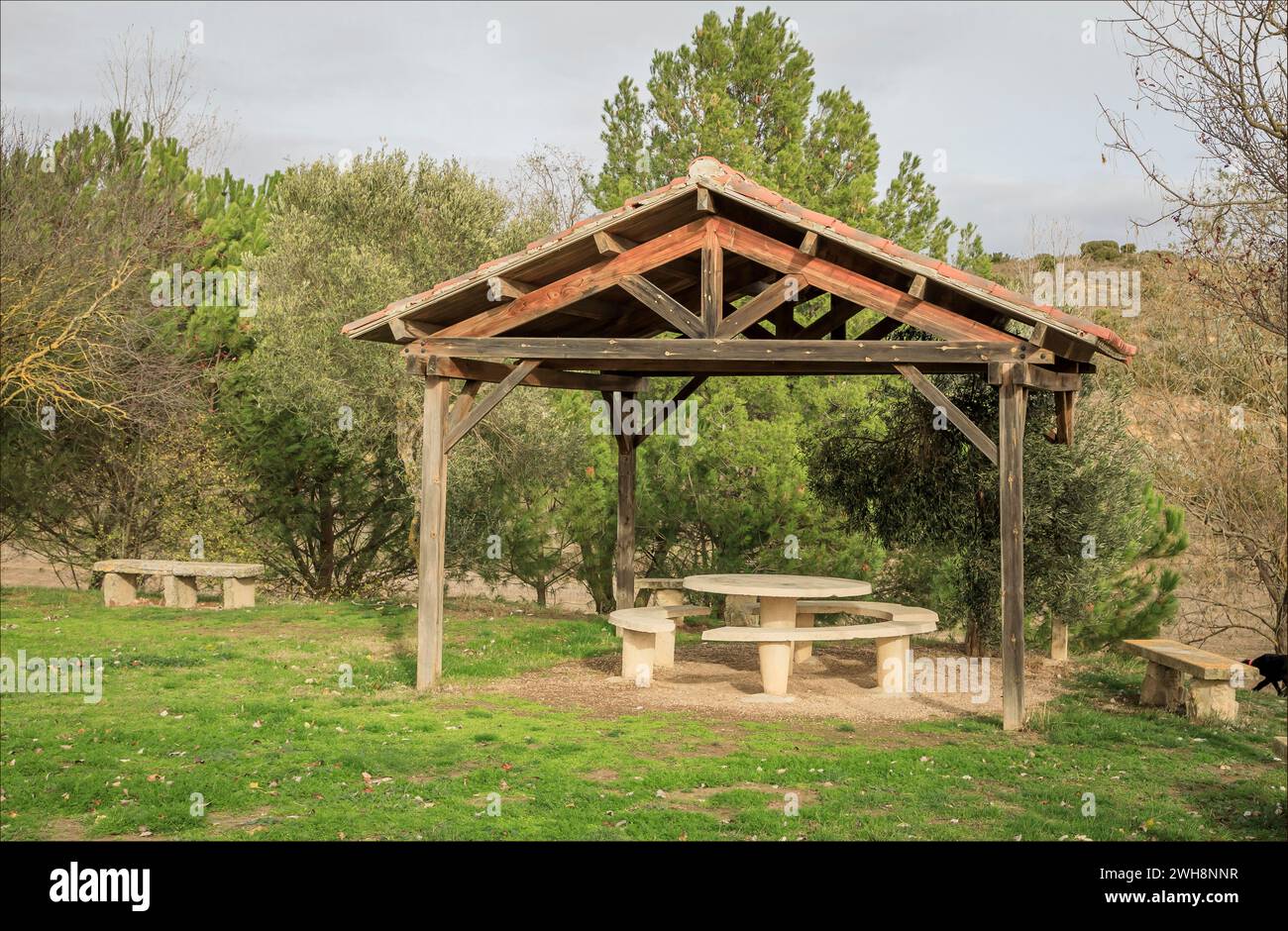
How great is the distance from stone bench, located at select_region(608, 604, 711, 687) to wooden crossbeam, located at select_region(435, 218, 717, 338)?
9.67ft

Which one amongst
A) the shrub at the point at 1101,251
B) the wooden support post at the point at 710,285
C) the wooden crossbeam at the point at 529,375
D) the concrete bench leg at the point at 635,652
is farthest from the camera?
the shrub at the point at 1101,251

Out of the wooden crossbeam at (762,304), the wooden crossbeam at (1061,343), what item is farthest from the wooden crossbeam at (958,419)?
the wooden crossbeam at (762,304)

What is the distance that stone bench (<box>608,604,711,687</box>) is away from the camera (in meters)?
10.9

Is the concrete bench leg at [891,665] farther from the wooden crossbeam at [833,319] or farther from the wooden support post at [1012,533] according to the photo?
the wooden crossbeam at [833,319]

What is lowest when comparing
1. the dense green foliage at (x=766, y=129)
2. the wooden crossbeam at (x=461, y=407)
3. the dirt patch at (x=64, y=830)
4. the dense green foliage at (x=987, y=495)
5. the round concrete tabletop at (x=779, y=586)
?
the dirt patch at (x=64, y=830)

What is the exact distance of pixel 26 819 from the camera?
6.56 meters

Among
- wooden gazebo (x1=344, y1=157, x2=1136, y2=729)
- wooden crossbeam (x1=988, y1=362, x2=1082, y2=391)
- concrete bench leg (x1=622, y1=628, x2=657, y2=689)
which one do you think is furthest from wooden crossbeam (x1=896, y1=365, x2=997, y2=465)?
concrete bench leg (x1=622, y1=628, x2=657, y2=689)

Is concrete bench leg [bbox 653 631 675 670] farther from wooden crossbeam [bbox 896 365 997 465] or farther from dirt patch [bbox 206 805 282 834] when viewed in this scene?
dirt patch [bbox 206 805 282 834]

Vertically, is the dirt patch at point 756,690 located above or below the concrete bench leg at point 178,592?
below

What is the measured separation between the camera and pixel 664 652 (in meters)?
11.8

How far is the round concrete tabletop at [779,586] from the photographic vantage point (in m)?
10.6

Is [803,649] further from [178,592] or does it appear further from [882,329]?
[178,592]

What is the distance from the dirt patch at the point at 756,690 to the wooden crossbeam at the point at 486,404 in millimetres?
2380
